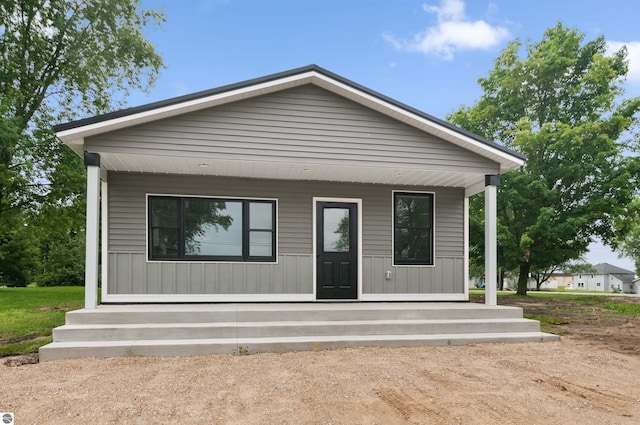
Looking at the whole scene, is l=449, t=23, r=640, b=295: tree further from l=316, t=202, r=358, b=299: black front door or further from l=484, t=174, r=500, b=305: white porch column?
l=316, t=202, r=358, b=299: black front door

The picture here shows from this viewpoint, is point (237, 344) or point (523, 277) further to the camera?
point (523, 277)

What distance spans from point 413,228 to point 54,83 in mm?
15058

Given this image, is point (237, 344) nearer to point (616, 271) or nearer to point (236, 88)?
point (236, 88)

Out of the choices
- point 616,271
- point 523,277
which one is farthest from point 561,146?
point 616,271

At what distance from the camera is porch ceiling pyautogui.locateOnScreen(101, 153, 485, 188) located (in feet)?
21.6

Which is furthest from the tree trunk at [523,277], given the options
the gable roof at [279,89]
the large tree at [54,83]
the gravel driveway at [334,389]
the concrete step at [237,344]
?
the large tree at [54,83]

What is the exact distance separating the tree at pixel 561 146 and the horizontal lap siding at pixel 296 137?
8.60 m

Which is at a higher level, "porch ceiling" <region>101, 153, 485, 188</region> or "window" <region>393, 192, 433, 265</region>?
"porch ceiling" <region>101, 153, 485, 188</region>

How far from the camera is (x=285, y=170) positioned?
721cm

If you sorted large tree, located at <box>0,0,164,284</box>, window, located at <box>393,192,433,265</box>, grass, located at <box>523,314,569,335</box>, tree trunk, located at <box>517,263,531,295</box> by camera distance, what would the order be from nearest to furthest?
grass, located at <box>523,314,569,335</box>, window, located at <box>393,192,433,265</box>, large tree, located at <box>0,0,164,284</box>, tree trunk, located at <box>517,263,531,295</box>

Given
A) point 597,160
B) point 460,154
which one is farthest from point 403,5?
point 460,154

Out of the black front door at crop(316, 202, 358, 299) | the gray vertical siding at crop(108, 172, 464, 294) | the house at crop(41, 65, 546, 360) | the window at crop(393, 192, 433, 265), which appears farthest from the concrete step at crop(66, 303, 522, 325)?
the window at crop(393, 192, 433, 265)

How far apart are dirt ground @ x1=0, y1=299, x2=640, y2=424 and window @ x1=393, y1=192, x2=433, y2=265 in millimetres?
2945

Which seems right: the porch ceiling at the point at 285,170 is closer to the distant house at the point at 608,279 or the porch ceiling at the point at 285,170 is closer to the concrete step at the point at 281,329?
the concrete step at the point at 281,329
